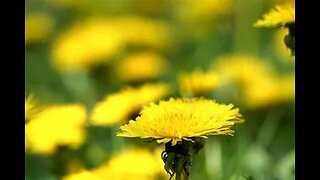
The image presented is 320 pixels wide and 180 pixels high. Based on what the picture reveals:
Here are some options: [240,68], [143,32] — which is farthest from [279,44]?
[143,32]

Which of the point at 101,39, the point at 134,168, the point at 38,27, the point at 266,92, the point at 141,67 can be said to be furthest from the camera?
the point at 38,27

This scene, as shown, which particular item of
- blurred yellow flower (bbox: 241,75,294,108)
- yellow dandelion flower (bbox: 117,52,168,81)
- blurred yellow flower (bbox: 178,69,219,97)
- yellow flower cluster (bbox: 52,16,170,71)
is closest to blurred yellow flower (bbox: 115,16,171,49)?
yellow flower cluster (bbox: 52,16,170,71)

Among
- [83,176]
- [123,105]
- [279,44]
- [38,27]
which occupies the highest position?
[38,27]

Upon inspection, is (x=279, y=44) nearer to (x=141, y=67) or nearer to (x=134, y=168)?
(x=141, y=67)

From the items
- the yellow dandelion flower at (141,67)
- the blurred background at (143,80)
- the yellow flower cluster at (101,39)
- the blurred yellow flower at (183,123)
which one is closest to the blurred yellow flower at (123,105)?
the blurred background at (143,80)
